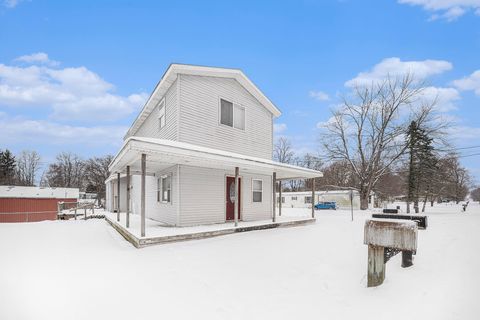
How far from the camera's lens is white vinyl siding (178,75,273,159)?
11727mm

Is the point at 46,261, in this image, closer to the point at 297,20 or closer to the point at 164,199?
the point at 164,199

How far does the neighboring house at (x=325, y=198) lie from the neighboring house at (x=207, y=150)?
23205mm

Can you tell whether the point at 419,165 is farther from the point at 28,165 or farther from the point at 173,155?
the point at 28,165

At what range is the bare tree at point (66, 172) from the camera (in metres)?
67.8

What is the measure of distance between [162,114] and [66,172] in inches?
2740

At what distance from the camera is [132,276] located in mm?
5121

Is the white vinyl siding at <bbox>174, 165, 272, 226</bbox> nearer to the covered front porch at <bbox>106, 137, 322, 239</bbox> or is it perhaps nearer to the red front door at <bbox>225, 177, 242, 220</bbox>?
the covered front porch at <bbox>106, 137, 322, 239</bbox>

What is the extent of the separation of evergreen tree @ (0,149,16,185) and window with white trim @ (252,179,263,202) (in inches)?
2636

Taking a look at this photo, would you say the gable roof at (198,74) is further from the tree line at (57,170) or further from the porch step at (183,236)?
the tree line at (57,170)

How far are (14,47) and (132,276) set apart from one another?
17201 millimetres

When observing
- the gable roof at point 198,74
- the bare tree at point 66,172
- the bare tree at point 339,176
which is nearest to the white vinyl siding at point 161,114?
the gable roof at point 198,74

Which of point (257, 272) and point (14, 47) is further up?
point (14, 47)

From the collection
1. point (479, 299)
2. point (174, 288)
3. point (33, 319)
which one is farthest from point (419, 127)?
point (33, 319)

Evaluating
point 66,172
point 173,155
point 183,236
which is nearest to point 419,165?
point 183,236
